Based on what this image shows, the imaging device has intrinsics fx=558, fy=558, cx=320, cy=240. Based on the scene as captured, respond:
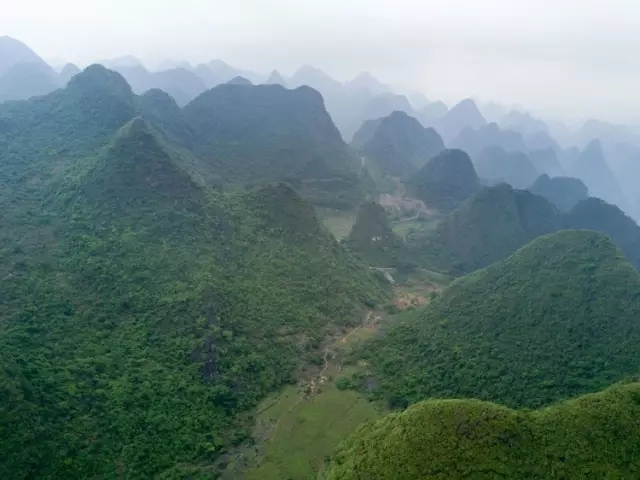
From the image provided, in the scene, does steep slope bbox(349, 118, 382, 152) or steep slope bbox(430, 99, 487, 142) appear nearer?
steep slope bbox(349, 118, 382, 152)

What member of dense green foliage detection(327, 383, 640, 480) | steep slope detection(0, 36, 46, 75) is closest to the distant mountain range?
steep slope detection(0, 36, 46, 75)

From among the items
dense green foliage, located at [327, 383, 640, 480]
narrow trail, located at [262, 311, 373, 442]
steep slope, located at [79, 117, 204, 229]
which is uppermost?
steep slope, located at [79, 117, 204, 229]

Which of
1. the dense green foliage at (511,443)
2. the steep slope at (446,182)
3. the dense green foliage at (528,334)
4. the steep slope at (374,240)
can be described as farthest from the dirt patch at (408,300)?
the steep slope at (446,182)

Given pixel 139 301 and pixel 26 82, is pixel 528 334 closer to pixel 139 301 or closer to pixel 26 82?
pixel 139 301

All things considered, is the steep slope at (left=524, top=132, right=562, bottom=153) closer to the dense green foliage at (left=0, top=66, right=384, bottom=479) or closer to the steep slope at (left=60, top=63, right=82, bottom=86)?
the steep slope at (left=60, top=63, right=82, bottom=86)

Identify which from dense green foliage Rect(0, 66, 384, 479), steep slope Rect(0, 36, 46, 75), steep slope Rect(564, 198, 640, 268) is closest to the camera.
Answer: dense green foliage Rect(0, 66, 384, 479)

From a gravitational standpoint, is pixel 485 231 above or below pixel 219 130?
below

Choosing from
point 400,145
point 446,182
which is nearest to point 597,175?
point 400,145
